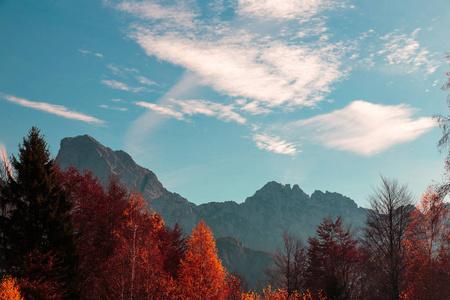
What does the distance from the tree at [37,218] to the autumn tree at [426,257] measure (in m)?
22.7

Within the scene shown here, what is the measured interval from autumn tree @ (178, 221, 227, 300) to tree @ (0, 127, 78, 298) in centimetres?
814

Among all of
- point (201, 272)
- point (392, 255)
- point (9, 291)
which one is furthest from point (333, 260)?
point (9, 291)

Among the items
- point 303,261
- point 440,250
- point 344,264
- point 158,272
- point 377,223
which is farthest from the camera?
point 303,261

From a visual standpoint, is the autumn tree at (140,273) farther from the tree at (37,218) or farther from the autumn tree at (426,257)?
the autumn tree at (426,257)

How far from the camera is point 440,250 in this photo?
22.6 metres

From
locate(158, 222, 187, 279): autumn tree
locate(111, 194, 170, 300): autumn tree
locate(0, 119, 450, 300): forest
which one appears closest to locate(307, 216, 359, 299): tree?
locate(0, 119, 450, 300): forest

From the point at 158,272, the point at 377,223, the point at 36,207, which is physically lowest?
the point at 158,272

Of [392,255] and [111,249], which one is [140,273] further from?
[392,255]

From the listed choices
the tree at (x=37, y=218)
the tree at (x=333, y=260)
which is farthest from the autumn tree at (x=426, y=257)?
the tree at (x=37, y=218)

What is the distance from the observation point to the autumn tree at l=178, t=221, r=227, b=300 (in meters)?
24.7

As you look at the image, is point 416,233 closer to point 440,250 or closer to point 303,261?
point 440,250

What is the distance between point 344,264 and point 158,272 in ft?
81.4

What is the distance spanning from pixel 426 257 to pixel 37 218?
27611mm

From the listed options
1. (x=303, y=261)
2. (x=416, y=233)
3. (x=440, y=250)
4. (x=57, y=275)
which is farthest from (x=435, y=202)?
(x=303, y=261)
